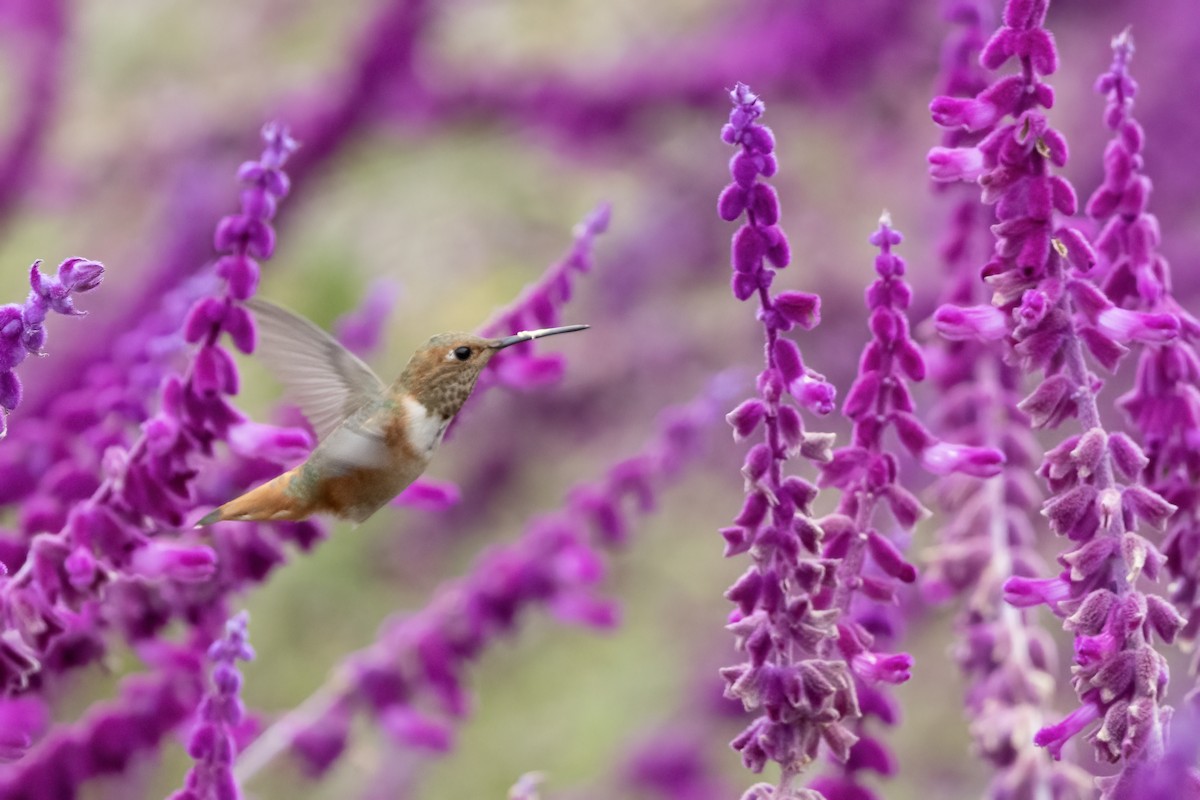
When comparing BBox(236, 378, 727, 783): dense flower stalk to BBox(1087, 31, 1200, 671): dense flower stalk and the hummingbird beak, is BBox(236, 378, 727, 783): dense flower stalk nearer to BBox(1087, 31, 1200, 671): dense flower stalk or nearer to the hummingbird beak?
the hummingbird beak

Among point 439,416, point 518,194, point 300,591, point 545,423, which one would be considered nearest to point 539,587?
point 439,416

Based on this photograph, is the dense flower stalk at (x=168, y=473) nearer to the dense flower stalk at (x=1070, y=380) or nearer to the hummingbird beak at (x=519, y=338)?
the hummingbird beak at (x=519, y=338)

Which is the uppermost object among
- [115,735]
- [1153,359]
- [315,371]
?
[1153,359]

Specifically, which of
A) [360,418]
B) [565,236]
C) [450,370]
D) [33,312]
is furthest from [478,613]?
[565,236]

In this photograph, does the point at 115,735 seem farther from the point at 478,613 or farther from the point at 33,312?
the point at 33,312

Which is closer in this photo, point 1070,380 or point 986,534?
point 1070,380

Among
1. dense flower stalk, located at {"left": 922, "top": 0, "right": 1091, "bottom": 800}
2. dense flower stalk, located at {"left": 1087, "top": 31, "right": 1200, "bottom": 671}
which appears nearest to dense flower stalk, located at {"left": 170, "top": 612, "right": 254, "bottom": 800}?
dense flower stalk, located at {"left": 922, "top": 0, "right": 1091, "bottom": 800}

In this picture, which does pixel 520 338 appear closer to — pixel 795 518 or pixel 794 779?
pixel 795 518

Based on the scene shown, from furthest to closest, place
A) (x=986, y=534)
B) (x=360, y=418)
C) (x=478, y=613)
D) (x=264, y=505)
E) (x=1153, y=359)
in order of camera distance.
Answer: (x=478, y=613) < (x=360, y=418) < (x=986, y=534) < (x=264, y=505) < (x=1153, y=359)
